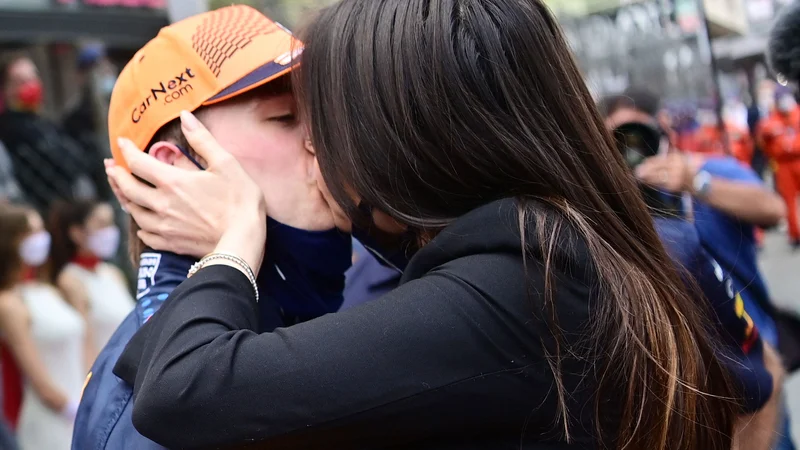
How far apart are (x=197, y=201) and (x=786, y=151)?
42.4ft

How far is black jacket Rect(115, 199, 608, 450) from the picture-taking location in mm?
1262

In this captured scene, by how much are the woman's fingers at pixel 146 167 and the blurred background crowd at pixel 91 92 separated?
293 cm

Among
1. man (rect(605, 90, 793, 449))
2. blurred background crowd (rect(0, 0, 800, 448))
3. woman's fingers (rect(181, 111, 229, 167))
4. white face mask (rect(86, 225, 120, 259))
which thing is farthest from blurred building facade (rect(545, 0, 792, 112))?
woman's fingers (rect(181, 111, 229, 167))

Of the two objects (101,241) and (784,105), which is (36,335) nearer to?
(101,241)

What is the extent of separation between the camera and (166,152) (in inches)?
69.6

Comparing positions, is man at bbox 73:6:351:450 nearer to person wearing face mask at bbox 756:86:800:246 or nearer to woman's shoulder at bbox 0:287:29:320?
woman's shoulder at bbox 0:287:29:320

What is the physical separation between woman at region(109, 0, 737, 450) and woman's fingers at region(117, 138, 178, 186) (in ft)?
0.29

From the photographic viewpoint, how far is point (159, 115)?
5.77 ft

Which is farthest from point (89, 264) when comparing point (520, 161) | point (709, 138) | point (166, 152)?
point (709, 138)

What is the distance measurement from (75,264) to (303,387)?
5128 millimetres

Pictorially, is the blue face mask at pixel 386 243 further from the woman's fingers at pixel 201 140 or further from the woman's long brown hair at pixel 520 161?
the woman's fingers at pixel 201 140

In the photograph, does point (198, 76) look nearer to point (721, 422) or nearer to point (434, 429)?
point (434, 429)

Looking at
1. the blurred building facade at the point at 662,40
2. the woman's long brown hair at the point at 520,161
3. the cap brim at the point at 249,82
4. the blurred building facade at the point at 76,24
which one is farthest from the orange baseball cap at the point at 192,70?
the blurred building facade at the point at 76,24

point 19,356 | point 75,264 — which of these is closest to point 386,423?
point 19,356
